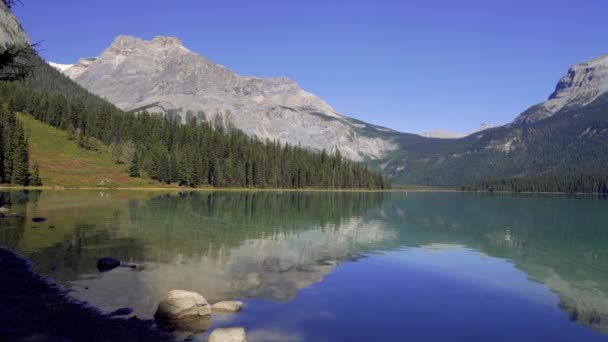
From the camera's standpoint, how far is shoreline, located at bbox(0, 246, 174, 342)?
62.5ft

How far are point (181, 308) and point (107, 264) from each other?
13.2m

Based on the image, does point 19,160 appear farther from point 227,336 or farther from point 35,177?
point 227,336

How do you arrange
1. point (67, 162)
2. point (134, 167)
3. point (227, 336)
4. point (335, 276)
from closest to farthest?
point (227, 336)
point (335, 276)
point (67, 162)
point (134, 167)

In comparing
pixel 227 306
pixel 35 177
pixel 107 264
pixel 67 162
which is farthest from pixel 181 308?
pixel 67 162

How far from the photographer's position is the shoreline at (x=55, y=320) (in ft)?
62.5

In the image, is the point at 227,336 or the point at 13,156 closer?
the point at 227,336

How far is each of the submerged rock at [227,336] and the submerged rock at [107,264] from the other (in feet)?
54.2

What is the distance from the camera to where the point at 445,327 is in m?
25.4

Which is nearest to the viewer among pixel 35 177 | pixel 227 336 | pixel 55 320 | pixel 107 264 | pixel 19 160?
pixel 227 336

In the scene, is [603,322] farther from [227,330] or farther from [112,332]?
[112,332]

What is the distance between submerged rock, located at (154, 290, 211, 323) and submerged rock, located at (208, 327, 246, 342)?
148 inches

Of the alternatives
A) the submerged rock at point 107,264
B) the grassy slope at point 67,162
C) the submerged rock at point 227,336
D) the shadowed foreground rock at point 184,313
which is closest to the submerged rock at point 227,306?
the shadowed foreground rock at point 184,313

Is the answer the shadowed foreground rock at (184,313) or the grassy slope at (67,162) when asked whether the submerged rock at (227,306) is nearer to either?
the shadowed foreground rock at (184,313)

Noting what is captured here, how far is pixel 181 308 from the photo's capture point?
74.8 ft
